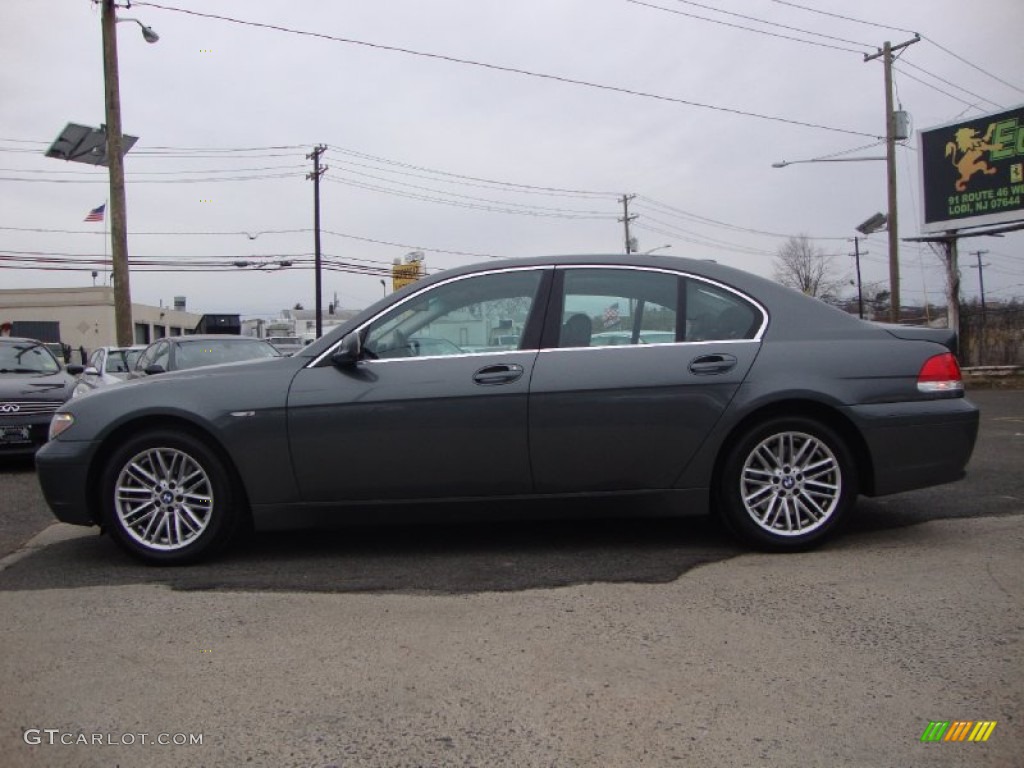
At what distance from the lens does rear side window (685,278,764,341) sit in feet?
14.7

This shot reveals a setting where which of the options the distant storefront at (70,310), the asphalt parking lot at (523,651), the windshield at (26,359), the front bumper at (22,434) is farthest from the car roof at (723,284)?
the distant storefront at (70,310)

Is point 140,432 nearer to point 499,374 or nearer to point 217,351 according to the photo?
point 499,374

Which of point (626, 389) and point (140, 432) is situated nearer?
point (626, 389)

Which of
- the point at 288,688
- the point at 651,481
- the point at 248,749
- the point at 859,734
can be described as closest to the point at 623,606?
the point at 651,481

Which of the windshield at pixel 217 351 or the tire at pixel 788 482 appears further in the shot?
the windshield at pixel 217 351

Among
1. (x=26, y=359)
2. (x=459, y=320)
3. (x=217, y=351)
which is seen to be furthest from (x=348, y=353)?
(x=26, y=359)

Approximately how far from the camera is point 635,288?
4.54 metres

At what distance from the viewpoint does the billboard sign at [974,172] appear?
1969 centimetres

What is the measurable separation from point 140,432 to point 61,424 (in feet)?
1.56

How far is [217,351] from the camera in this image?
9.90m

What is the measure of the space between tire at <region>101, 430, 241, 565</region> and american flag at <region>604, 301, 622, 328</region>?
2244 mm

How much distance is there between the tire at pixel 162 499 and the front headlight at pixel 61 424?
333 mm

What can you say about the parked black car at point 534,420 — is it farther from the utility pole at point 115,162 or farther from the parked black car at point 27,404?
the utility pole at point 115,162

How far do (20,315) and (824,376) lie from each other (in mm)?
58423
